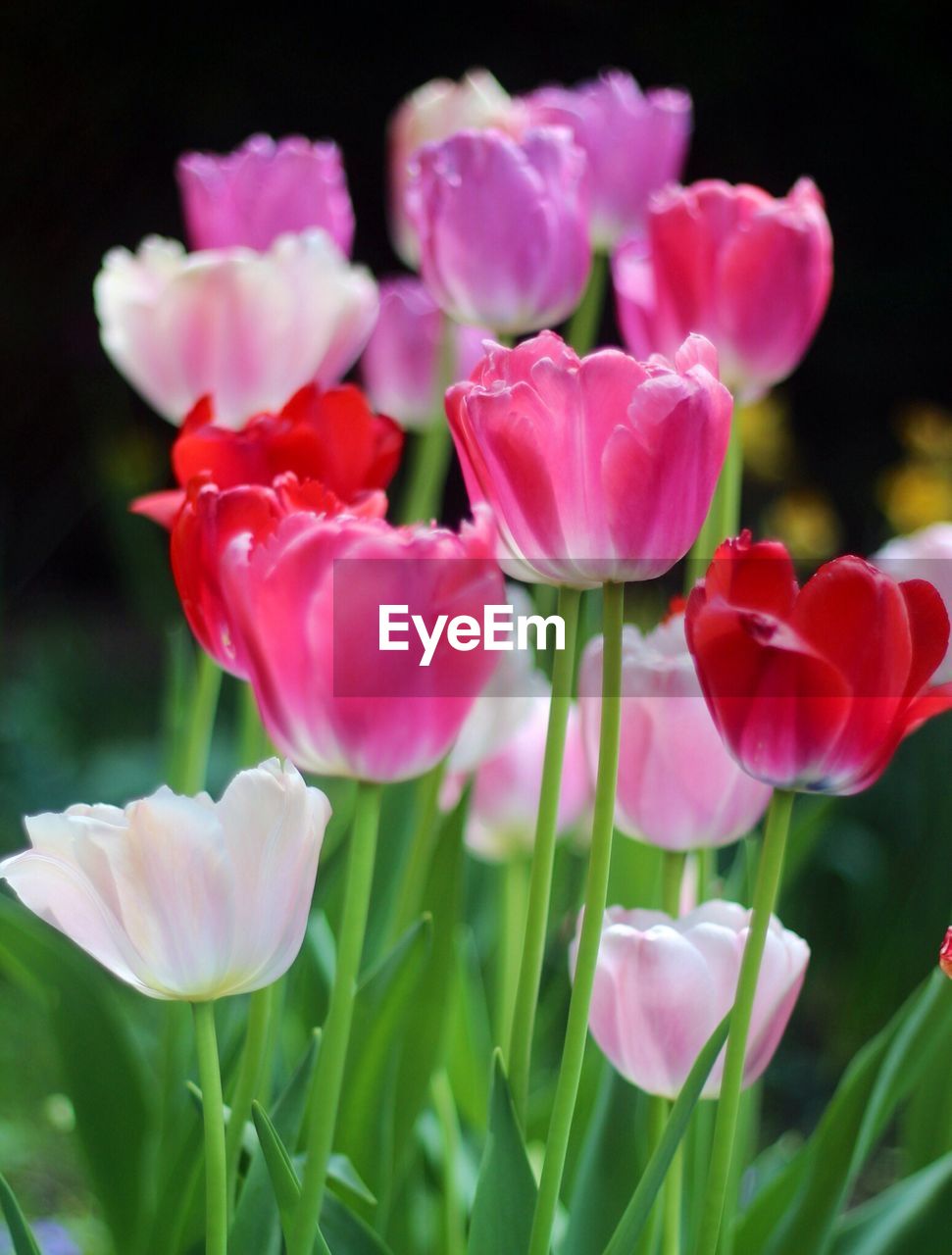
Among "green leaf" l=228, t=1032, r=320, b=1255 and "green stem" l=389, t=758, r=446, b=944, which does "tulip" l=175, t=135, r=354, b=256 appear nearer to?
"green stem" l=389, t=758, r=446, b=944

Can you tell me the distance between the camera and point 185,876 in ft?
1.37

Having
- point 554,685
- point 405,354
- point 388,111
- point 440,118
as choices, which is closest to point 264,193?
point 440,118

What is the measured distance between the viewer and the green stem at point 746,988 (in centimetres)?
43

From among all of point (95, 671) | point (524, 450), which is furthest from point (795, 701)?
point (95, 671)

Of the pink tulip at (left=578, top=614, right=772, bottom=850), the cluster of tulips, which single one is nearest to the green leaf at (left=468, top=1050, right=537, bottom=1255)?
the cluster of tulips

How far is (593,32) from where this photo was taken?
2633 millimetres

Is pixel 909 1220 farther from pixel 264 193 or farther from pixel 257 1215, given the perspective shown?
pixel 264 193

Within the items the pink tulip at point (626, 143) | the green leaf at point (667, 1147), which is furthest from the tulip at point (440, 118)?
the green leaf at point (667, 1147)

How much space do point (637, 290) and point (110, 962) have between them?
390 millimetres

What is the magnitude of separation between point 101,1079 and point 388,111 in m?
2.30

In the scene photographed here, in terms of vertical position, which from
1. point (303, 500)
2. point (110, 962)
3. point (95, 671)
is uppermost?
point (303, 500)

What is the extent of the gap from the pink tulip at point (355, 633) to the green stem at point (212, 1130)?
0.26 ft

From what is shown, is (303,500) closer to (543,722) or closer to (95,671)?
(543,722)

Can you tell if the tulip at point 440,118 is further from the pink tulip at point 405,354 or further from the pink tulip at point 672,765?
the pink tulip at point 672,765
